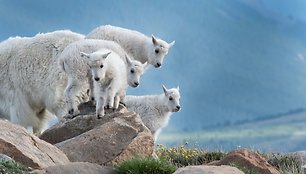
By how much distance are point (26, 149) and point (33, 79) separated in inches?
236

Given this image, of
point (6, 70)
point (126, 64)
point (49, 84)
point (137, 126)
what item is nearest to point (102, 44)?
point (126, 64)

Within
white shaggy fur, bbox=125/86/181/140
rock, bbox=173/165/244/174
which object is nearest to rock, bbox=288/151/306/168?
white shaggy fur, bbox=125/86/181/140

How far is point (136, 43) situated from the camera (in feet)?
47.3

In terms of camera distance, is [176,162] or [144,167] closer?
[144,167]

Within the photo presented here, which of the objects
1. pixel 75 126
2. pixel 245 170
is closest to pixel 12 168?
pixel 245 170

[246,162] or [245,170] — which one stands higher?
[246,162]

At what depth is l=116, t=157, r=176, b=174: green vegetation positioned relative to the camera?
31.3 ft

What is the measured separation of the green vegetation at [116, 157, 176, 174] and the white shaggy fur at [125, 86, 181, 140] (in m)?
5.04

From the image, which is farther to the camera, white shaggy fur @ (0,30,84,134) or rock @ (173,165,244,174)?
white shaggy fur @ (0,30,84,134)

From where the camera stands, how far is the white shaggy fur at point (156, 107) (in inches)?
589

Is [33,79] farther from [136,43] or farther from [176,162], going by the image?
[176,162]

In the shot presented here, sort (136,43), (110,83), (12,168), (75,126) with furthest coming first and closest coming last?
1. (136,43)
2. (75,126)
3. (110,83)
4. (12,168)

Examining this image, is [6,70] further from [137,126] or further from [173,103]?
[137,126]

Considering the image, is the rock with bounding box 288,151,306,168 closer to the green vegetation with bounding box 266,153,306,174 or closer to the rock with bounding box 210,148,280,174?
the green vegetation with bounding box 266,153,306,174
